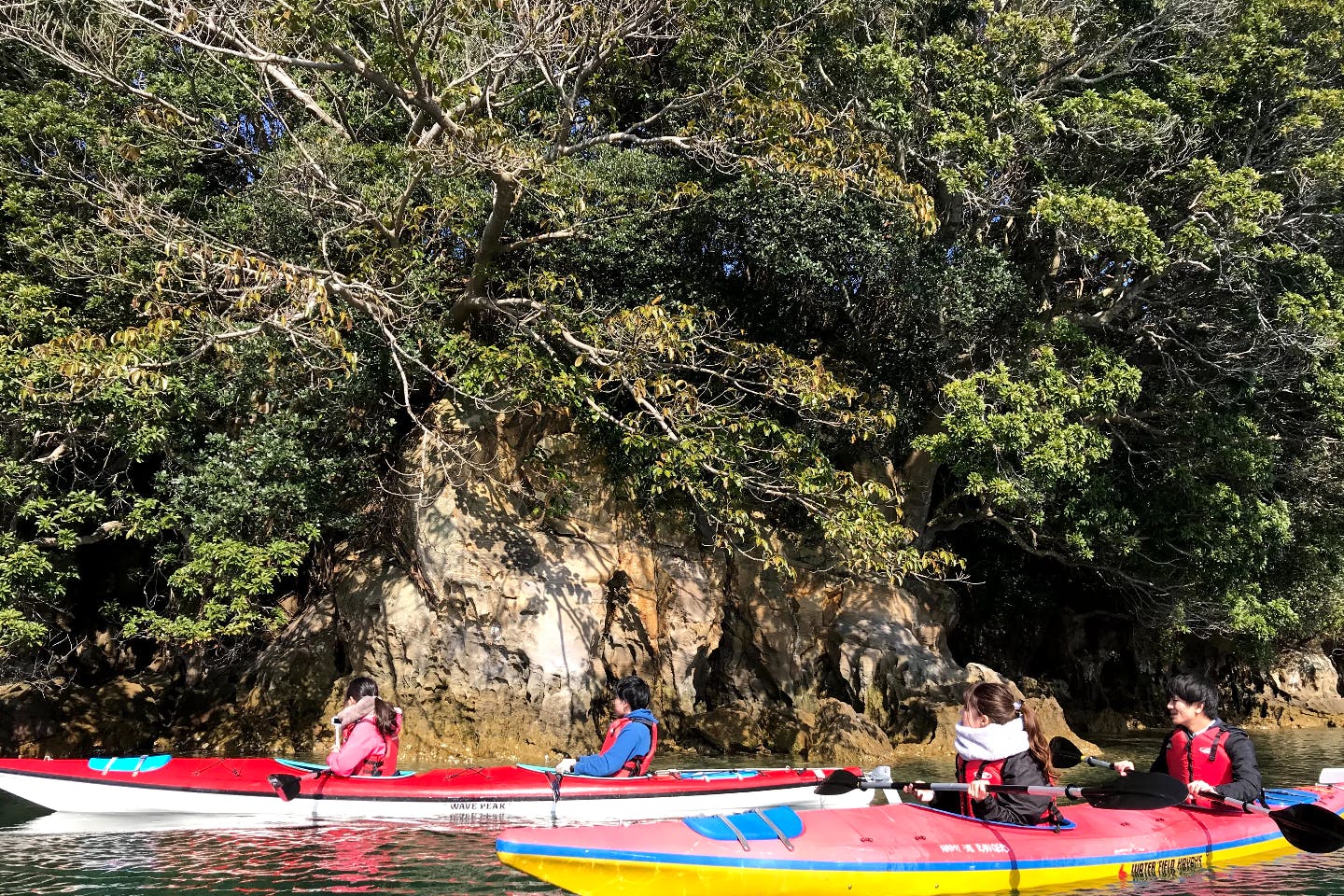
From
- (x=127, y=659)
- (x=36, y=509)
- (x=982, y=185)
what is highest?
(x=982, y=185)

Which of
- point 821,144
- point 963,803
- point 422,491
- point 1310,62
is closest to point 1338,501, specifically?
point 1310,62

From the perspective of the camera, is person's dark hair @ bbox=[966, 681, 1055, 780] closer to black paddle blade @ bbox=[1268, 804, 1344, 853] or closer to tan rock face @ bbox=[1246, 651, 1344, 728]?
black paddle blade @ bbox=[1268, 804, 1344, 853]

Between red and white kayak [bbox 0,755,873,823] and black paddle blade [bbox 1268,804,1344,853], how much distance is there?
425 centimetres

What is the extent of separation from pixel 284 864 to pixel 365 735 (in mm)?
2008

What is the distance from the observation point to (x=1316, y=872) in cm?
680

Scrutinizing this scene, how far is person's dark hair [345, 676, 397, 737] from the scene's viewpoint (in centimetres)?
854

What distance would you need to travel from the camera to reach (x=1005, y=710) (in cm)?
611

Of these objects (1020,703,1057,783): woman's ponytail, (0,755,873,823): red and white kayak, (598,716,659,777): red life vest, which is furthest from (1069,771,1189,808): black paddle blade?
(598,716,659,777): red life vest

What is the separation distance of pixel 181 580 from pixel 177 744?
2.96 m

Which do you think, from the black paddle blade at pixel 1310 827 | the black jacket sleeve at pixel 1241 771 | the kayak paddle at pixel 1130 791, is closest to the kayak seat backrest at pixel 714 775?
the kayak paddle at pixel 1130 791

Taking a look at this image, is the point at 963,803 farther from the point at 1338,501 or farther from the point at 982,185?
the point at 1338,501

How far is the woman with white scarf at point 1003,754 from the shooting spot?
6.10 m

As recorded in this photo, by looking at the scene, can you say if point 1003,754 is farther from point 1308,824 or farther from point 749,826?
point 1308,824

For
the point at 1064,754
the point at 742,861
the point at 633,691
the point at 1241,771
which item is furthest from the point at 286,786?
the point at 1241,771
